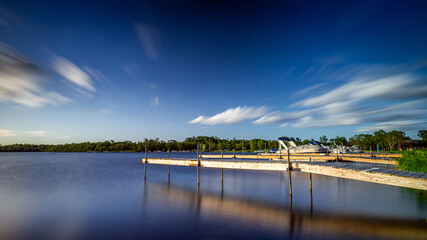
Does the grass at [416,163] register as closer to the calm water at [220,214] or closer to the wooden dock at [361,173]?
the calm water at [220,214]

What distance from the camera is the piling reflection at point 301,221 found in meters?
9.88

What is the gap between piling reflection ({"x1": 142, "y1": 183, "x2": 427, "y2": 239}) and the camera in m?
9.88

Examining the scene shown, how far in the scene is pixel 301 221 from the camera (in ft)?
38.8

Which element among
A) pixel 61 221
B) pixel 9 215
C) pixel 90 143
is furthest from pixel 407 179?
pixel 90 143

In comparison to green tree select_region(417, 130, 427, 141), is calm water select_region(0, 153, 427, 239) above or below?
below

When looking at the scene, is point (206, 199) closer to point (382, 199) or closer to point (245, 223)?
point (245, 223)

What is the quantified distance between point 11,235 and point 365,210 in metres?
19.4


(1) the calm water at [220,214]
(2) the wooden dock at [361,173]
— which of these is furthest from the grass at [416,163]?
(2) the wooden dock at [361,173]

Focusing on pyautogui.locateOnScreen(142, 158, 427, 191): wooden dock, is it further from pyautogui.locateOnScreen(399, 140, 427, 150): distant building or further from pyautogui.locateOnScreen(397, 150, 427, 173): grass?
pyautogui.locateOnScreen(399, 140, 427, 150): distant building

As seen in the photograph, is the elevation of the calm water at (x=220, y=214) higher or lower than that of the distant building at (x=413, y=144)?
lower

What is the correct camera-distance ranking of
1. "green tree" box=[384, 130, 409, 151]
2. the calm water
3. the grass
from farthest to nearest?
1. "green tree" box=[384, 130, 409, 151]
2. the grass
3. the calm water

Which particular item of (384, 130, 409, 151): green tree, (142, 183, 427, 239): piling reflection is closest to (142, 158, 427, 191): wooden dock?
(142, 183, 427, 239): piling reflection

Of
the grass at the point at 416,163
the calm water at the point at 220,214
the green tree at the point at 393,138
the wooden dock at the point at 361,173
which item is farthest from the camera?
the green tree at the point at 393,138

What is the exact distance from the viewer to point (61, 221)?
1255 cm
